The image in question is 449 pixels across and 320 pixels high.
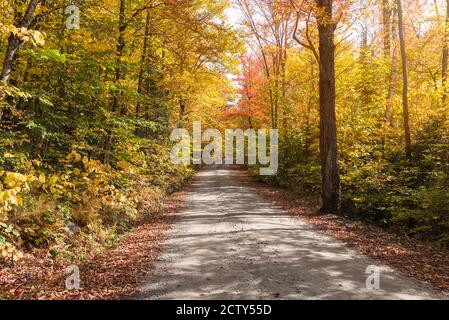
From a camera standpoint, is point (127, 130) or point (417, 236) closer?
point (417, 236)

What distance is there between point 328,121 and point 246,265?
7091 millimetres

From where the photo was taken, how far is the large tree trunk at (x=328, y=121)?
39.1 feet

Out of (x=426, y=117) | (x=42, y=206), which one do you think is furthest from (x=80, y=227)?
(x=426, y=117)

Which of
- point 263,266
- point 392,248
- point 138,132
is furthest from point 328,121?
point 138,132

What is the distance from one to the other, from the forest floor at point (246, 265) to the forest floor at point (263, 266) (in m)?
0.02

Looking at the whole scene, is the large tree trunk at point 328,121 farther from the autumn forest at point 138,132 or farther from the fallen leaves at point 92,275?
the fallen leaves at point 92,275

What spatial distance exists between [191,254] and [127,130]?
634cm

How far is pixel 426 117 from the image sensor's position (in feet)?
47.9

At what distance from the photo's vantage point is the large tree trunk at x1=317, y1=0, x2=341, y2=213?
11922 mm

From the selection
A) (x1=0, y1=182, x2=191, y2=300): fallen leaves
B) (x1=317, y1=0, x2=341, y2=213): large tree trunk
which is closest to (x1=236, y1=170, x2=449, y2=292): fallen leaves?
(x1=317, y1=0, x2=341, y2=213): large tree trunk

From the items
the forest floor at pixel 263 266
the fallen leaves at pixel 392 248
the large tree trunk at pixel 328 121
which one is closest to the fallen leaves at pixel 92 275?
the forest floor at pixel 263 266

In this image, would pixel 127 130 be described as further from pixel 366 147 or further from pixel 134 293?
pixel 366 147

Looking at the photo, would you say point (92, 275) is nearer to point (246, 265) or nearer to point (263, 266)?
point (246, 265)

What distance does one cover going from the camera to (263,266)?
6566 mm
